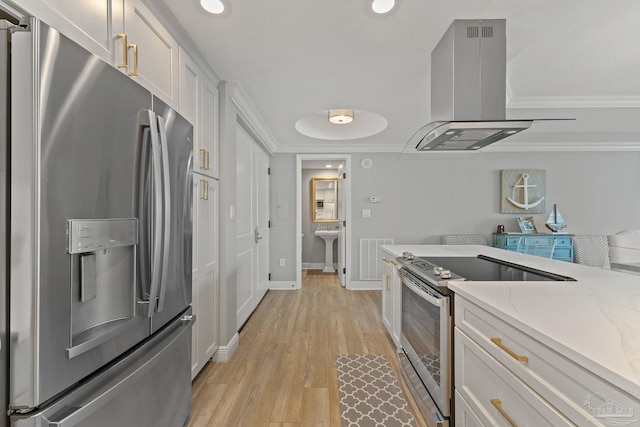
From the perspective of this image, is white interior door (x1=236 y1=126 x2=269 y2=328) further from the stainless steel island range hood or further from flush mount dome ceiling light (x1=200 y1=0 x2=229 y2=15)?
the stainless steel island range hood

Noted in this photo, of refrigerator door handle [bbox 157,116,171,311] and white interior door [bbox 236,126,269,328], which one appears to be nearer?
refrigerator door handle [bbox 157,116,171,311]

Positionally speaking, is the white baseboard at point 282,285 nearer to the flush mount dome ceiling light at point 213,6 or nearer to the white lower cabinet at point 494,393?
the white lower cabinet at point 494,393

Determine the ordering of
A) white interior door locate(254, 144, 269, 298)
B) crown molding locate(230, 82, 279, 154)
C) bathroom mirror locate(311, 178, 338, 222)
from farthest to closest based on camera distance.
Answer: bathroom mirror locate(311, 178, 338, 222), white interior door locate(254, 144, 269, 298), crown molding locate(230, 82, 279, 154)

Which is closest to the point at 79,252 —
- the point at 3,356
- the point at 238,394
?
the point at 3,356

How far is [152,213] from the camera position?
45.2 inches

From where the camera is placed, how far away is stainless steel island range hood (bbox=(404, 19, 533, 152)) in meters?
1.82

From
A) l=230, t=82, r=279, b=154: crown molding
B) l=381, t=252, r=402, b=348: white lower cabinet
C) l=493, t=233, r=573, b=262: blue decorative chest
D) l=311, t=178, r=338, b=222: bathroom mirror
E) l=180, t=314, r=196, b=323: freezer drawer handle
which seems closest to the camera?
l=180, t=314, r=196, b=323: freezer drawer handle

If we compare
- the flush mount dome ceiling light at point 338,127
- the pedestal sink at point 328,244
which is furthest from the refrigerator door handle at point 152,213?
the pedestal sink at point 328,244

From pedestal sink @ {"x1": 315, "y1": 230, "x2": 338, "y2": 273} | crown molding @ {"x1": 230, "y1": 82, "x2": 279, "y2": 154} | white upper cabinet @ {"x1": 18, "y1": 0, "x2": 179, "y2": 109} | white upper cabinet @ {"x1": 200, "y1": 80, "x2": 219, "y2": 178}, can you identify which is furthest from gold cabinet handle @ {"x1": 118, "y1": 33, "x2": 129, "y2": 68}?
pedestal sink @ {"x1": 315, "y1": 230, "x2": 338, "y2": 273}

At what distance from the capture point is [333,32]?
1861 mm

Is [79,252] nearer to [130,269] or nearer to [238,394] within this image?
[130,269]

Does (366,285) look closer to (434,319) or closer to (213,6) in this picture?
(434,319)

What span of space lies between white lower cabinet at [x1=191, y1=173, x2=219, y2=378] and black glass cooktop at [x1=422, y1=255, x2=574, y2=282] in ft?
5.52

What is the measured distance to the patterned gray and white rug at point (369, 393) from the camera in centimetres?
179
